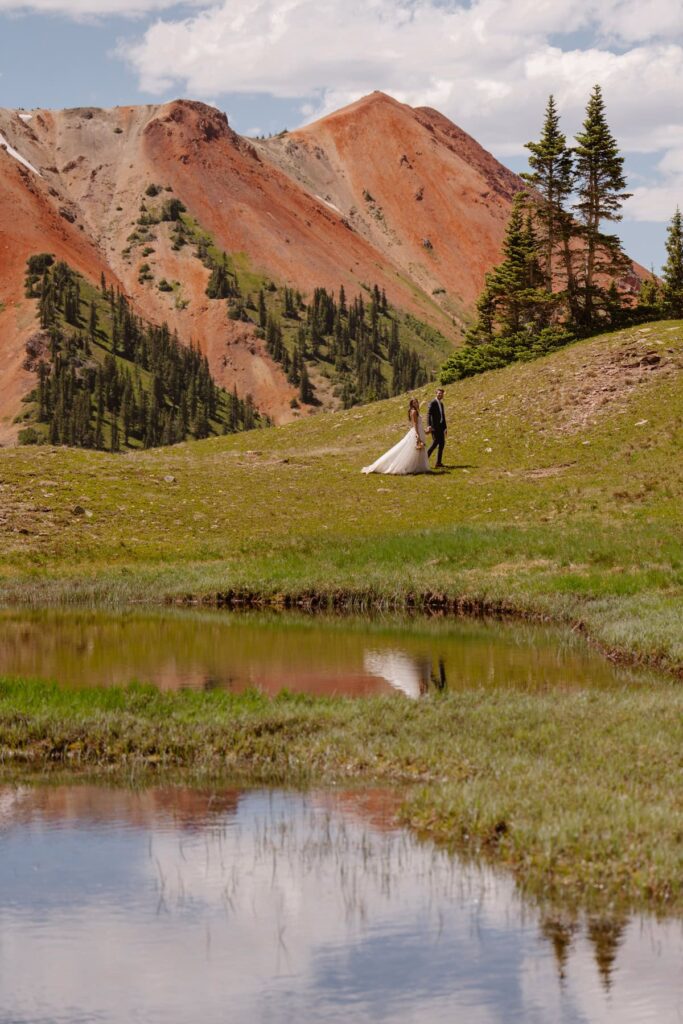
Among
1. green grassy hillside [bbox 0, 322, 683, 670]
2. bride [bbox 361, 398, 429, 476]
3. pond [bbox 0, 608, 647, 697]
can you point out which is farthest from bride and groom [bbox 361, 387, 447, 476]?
pond [bbox 0, 608, 647, 697]

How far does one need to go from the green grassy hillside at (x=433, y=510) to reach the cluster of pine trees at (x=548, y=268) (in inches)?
196

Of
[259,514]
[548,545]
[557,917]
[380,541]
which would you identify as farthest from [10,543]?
[557,917]

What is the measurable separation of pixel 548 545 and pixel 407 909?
84.3 feet

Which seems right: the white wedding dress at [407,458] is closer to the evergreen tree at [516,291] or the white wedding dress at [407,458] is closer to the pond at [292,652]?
the pond at [292,652]

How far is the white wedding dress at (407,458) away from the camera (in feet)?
170

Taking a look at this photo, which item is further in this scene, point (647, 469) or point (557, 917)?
point (647, 469)

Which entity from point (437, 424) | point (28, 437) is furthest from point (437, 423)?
point (28, 437)

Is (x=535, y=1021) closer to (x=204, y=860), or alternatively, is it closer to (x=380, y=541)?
(x=204, y=860)

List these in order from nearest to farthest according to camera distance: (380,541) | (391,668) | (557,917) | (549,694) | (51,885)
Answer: (557,917), (51,885), (549,694), (391,668), (380,541)

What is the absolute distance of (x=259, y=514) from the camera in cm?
4475

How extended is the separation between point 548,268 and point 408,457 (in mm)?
28028

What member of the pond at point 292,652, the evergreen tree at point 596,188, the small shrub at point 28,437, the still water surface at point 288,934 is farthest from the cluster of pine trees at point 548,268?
the small shrub at point 28,437

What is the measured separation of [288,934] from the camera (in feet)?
36.6


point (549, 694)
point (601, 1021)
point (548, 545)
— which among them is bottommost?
point (601, 1021)
